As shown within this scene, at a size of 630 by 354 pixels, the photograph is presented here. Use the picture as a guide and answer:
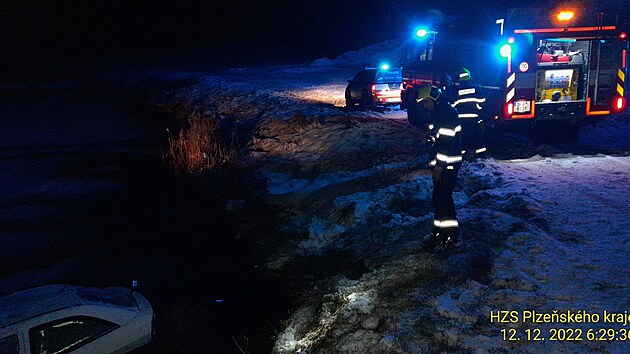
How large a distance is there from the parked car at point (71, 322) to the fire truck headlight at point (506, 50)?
9303mm

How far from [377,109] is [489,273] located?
40.2ft

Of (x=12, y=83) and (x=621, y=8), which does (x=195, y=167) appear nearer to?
(x=621, y=8)

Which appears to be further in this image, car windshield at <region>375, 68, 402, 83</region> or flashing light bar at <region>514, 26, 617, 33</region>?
car windshield at <region>375, 68, 402, 83</region>

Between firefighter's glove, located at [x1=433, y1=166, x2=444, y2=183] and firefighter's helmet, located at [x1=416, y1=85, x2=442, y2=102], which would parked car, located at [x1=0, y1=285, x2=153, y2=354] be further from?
firefighter's helmet, located at [x1=416, y1=85, x2=442, y2=102]

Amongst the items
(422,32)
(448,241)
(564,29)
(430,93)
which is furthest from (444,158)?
(422,32)

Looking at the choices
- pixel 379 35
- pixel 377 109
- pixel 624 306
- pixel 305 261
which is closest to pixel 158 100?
pixel 377 109

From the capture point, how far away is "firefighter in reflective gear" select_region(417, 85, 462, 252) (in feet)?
23.0

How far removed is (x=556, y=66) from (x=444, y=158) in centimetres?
697

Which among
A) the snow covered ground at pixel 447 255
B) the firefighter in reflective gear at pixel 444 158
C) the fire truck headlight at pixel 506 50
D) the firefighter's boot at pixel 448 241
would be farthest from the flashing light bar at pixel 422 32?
the firefighter's boot at pixel 448 241

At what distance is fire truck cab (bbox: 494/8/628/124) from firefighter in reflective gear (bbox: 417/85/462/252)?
5449 millimetres

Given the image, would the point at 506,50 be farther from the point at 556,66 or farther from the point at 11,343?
the point at 11,343

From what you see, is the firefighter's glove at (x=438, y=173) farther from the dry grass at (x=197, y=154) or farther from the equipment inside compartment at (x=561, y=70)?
the dry grass at (x=197, y=154)

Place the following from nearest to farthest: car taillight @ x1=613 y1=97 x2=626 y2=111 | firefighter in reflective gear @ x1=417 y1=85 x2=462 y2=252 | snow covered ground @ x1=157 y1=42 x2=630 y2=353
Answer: snow covered ground @ x1=157 y1=42 x2=630 y2=353 → firefighter in reflective gear @ x1=417 y1=85 x2=462 y2=252 → car taillight @ x1=613 y1=97 x2=626 y2=111

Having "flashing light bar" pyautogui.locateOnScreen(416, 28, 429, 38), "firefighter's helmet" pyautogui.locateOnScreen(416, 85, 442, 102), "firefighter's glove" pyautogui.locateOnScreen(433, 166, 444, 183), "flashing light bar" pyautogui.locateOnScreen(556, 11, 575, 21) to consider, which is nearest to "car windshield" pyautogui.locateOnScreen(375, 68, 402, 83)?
"flashing light bar" pyautogui.locateOnScreen(416, 28, 429, 38)
